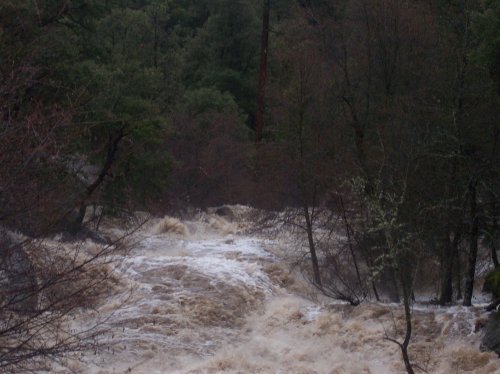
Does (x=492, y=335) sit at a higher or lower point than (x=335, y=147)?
lower

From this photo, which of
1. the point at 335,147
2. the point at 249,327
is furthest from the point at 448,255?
the point at 335,147

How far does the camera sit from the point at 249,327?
47.6ft


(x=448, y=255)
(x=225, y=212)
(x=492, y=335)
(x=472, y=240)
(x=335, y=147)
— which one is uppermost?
(x=335, y=147)

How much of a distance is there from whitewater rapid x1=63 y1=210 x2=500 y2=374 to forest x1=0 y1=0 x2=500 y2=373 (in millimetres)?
527

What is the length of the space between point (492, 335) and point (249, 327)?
188 inches

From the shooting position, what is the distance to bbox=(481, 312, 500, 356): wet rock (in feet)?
38.5

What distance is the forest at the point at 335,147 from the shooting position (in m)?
7.21

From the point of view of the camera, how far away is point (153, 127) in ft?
67.3

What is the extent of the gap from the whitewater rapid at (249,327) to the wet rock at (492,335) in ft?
0.55

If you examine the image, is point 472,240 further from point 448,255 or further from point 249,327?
point 249,327

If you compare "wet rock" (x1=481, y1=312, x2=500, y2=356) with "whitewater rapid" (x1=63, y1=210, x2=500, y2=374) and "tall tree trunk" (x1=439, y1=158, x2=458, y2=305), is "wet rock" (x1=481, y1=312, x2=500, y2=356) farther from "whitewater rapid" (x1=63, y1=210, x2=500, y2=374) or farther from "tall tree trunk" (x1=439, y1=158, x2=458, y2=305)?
"tall tree trunk" (x1=439, y1=158, x2=458, y2=305)

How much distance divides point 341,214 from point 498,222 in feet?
12.6

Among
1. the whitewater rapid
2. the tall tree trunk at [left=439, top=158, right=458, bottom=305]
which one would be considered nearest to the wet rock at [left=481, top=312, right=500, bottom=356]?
the whitewater rapid

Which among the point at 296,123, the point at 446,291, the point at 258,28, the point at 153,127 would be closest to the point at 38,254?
the point at 446,291
